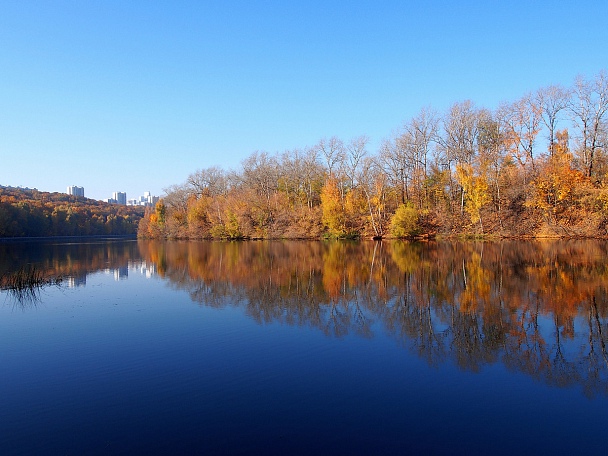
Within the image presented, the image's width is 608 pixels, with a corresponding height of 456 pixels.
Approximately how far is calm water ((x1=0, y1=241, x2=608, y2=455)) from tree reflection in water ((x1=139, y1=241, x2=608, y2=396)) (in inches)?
2.6

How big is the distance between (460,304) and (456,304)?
11 cm

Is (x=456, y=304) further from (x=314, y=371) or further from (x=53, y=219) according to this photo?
(x=53, y=219)

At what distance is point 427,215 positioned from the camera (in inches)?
1909

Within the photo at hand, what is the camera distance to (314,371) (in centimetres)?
721

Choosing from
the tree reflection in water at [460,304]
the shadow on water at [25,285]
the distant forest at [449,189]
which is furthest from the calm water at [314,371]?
the distant forest at [449,189]

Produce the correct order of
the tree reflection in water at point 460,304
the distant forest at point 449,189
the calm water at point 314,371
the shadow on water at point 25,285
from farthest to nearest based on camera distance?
the distant forest at point 449,189, the shadow on water at point 25,285, the tree reflection in water at point 460,304, the calm water at point 314,371

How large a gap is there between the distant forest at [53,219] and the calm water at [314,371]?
8540 cm

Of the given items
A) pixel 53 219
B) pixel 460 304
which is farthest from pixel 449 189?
pixel 53 219

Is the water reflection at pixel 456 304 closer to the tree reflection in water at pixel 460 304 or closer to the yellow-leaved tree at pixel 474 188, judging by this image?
the tree reflection in water at pixel 460 304

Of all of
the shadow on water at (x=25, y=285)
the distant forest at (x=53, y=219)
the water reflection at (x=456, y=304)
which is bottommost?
the shadow on water at (x=25, y=285)

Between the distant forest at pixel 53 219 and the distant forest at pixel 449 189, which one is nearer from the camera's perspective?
the distant forest at pixel 449 189

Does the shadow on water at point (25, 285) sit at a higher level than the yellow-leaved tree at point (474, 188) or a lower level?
lower

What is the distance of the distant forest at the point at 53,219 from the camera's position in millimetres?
84062

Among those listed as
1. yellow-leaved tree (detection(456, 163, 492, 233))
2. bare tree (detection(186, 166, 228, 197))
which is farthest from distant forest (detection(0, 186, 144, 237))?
yellow-leaved tree (detection(456, 163, 492, 233))
